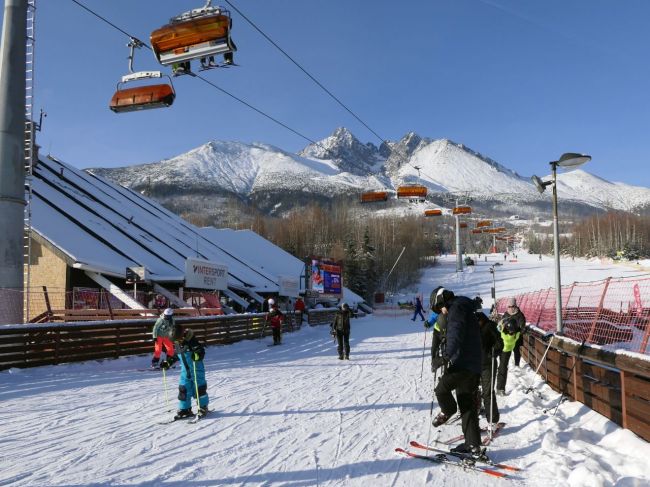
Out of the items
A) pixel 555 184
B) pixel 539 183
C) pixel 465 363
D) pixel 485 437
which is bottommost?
pixel 485 437

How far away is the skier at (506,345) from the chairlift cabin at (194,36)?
7.71m

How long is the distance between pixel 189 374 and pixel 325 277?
31.8 meters

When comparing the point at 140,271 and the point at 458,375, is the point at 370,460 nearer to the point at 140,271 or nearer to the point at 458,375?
the point at 458,375

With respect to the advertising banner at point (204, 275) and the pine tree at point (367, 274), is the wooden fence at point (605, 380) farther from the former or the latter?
the pine tree at point (367, 274)

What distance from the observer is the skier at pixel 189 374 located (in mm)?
7039

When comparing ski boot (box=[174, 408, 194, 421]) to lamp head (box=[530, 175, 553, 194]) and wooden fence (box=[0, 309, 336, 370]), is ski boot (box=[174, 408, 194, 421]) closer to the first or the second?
wooden fence (box=[0, 309, 336, 370])

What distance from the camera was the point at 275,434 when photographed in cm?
647

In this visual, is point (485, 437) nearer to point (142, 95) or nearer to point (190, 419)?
point (190, 419)

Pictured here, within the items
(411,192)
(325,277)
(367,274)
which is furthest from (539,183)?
(367,274)

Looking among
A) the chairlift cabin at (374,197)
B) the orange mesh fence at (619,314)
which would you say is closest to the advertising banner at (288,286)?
the chairlift cabin at (374,197)

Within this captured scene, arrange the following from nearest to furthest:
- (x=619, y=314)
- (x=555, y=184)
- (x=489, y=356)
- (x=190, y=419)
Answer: (x=489, y=356) < (x=190, y=419) < (x=619, y=314) < (x=555, y=184)

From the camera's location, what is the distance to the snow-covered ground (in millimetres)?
4840

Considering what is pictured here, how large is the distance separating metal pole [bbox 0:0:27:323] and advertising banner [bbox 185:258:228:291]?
10071 millimetres

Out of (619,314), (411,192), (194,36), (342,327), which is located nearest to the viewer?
(619,314)
